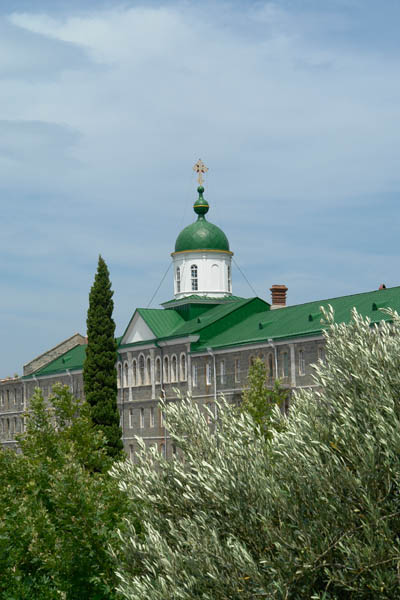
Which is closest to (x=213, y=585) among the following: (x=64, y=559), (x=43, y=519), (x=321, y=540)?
(x=321, y=540)

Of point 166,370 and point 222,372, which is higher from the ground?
point 166,370

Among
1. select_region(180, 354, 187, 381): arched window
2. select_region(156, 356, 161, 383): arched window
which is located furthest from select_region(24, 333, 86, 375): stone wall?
select_region(180, 354, 187, 381): arched window

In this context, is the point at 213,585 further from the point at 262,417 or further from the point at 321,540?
the point at 262,417

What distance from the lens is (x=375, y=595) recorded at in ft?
43.1

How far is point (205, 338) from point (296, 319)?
303 inches

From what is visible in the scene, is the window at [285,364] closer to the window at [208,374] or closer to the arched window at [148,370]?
the window at [208,374]

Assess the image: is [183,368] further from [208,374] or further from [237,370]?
[237,370]

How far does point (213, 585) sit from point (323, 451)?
270 cm

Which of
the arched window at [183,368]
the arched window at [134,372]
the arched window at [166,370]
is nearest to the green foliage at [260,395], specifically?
the arched window at [183,368]

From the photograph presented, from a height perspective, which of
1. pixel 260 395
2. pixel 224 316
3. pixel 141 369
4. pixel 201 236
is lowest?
pixel 260 395

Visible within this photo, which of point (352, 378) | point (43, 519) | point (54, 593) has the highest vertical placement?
point (352, 378)

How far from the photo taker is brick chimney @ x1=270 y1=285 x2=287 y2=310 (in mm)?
62406

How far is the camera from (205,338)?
191 ft

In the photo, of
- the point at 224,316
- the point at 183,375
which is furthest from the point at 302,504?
the point at 224,316
